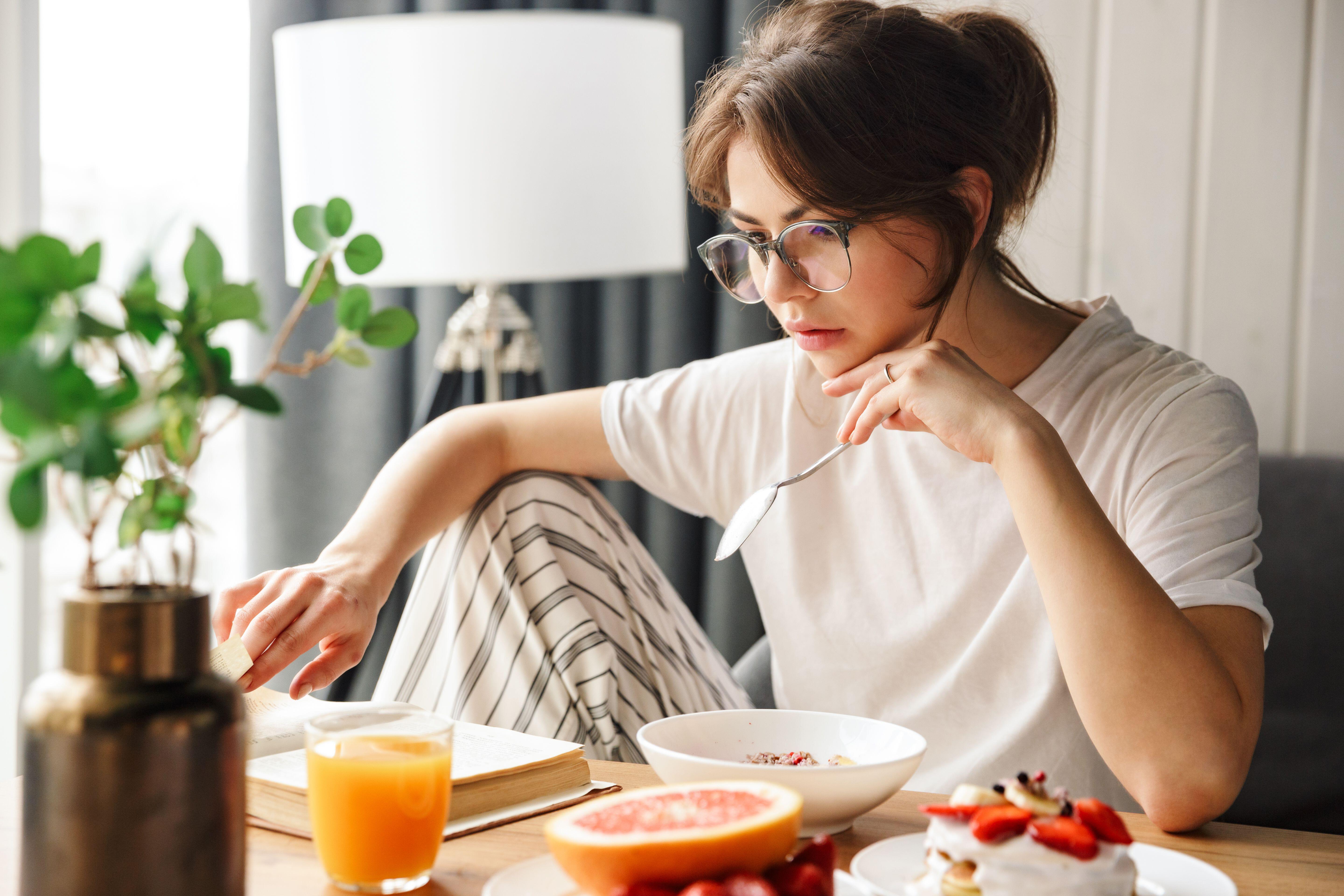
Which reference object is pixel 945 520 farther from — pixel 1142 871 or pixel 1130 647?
pixel 1142 871

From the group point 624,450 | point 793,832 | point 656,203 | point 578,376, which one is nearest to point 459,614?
point 624,450

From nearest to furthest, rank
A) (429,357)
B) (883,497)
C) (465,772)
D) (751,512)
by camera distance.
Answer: (465,772) < (751,512) < (883,497) < (429,357)

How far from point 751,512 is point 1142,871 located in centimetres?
63

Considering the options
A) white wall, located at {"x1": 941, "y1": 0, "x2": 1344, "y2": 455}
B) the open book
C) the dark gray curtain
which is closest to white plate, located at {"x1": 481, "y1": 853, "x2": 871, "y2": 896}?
the open book

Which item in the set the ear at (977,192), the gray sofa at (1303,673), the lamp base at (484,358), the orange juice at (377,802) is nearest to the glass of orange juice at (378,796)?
the orange juice at (377,802)

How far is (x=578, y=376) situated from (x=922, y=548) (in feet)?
3.52

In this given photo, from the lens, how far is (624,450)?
1.50 meters

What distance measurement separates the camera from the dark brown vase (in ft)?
1.74

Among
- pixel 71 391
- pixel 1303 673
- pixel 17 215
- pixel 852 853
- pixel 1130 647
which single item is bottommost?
pixel 1303 673

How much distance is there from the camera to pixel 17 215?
1985 mm

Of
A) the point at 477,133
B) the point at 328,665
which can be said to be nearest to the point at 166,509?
the point at 328,665

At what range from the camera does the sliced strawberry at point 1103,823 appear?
626 mm

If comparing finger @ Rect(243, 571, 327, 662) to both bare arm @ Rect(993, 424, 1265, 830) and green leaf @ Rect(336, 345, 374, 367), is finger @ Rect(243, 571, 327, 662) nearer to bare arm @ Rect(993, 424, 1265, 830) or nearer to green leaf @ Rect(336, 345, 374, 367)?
green leaf @ Rect(336, 345, 374, 367)

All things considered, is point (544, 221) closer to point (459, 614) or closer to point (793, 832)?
point (459, 614)
